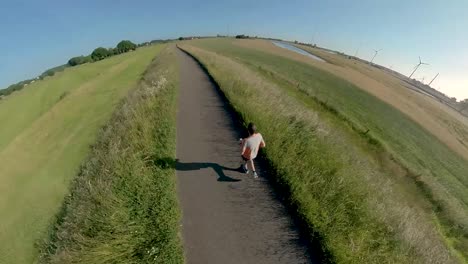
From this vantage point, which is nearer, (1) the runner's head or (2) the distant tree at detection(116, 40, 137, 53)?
(1) the runner's head

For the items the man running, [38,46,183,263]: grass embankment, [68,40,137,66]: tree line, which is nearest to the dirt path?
[38,46,183,263]: grass embankment

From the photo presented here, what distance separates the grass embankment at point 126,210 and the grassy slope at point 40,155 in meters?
2.43

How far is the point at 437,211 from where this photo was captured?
1534 cm

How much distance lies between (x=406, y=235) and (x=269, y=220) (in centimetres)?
402

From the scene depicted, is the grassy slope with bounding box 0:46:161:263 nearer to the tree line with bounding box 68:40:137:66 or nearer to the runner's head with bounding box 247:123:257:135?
the runner's head with bounding box 247:123:257:135

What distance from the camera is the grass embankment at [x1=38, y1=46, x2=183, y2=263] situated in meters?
7.69

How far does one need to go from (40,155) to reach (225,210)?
18.2 metres

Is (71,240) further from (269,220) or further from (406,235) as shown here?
(406,235)

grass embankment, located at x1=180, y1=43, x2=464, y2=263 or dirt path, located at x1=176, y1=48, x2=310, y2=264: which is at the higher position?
grass embankment, located at x1=180, y1=43, x2=464, y2=263

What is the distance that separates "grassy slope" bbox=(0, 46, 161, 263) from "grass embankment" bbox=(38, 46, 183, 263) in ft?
7.97

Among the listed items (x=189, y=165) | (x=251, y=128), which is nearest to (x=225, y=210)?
(x=251, y=128)

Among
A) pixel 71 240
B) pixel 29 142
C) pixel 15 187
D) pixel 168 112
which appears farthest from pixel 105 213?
pixel 29 142

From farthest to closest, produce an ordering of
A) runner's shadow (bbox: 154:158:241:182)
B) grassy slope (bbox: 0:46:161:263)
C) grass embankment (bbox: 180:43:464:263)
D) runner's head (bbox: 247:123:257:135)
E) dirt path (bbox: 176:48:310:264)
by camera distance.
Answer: grassy slope (bbox: 0:46:161:263) → runner's shadow (bbox: 154:158:241:182) → runner's head (bbox: 247:123:257:135) → grass embankment (bbox: 180:43:464:263) → dirt path (bbox: 176:48:310:264)

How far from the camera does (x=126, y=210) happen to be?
29.3ft
